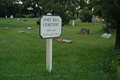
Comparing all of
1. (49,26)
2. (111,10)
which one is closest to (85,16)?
(111,10)

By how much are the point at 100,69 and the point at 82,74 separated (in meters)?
0.88

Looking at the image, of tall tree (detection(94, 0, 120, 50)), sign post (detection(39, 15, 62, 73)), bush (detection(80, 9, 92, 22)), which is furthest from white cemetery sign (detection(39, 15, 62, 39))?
bush (detection(80, 9, 92, 22))

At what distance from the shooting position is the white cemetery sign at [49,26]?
3.66m

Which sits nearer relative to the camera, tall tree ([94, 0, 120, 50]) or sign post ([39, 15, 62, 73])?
sign post ([39, 15, 62, 73])

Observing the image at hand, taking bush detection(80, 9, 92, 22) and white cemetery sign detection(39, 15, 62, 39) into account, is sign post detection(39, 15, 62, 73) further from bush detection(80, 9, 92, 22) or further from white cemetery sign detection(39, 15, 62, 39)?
bush detection(80, 9, 92, 22)

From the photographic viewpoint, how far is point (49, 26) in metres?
3.80

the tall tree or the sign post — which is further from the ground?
the tall tree

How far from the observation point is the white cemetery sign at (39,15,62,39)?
3656mm

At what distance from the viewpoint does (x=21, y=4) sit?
5525 centimetres

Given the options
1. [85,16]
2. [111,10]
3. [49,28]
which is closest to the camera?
[49,28]

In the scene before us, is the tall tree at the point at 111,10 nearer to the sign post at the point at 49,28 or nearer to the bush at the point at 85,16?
the sign post at the point at 49,28

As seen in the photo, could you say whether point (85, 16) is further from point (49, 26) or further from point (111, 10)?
point (49, 26)

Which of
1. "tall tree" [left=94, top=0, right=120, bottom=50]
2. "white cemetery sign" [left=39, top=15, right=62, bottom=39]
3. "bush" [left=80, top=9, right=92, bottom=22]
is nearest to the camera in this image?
"white cemetery sign" [left=39, top=15, right=62, bottom=39]

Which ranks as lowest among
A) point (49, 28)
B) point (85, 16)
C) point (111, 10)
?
point (85, 16)
